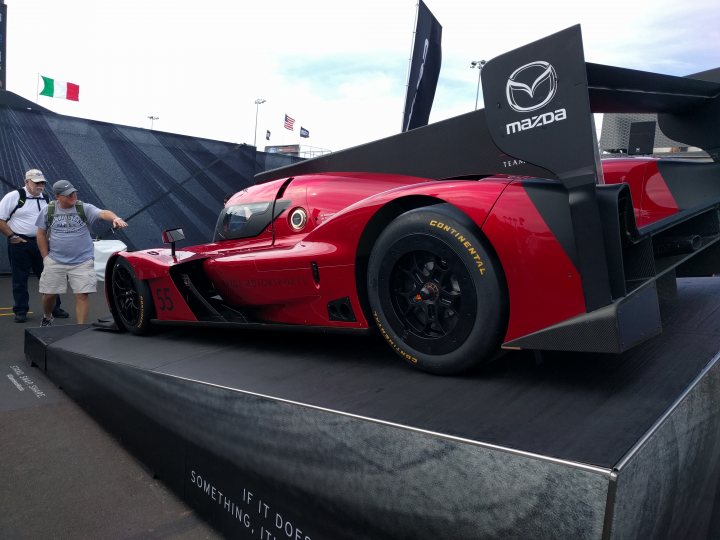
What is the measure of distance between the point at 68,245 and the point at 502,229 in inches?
179

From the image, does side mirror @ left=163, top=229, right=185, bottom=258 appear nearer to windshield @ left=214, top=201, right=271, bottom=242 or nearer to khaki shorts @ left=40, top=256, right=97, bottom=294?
windshield @ left=214, top=201, right=271, bottom=242

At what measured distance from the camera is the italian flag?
17656 mm

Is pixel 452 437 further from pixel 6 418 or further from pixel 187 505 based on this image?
pixel 6 418

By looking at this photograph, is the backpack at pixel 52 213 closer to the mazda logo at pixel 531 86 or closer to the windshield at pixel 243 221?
the windshield at pixel 243 221

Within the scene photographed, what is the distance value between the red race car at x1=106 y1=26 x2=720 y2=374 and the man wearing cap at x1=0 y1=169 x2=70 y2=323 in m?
4.05

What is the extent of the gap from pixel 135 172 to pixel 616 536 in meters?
12.2

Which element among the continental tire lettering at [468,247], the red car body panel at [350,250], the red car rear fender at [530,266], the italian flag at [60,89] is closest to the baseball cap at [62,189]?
the red car body panel at [350,250]

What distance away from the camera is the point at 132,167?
461 inches

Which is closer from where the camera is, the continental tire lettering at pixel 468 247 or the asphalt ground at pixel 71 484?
the continental tire lettering at pixel 468 247

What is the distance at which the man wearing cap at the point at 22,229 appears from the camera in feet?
19.1

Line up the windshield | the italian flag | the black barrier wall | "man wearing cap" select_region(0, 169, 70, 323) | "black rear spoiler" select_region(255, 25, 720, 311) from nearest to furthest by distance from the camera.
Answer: "black rear spoiler" select_region(255, 25, 720, 311), the windshield, "man wearing cap" select_region(0, 169, 70, 323), the black barrier wall, the italian flag

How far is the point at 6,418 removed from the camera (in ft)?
10.3

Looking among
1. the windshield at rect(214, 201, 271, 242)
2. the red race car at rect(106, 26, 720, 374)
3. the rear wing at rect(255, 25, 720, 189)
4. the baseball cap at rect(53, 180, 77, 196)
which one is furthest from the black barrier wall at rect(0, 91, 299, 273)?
the rear wing at rect(255, 25, 720, 189)

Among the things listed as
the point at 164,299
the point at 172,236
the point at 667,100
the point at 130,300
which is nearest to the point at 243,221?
the point at 172,236
